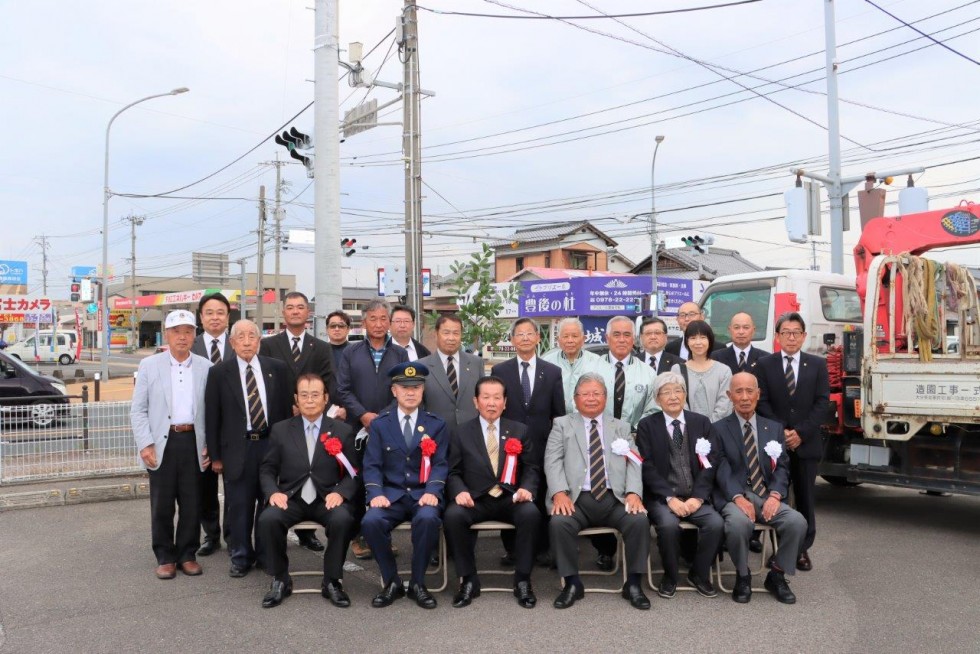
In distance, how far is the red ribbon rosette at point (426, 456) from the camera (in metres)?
5.13

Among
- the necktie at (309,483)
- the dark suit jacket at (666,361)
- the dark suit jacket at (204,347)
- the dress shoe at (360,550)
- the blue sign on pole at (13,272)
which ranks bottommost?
the dress shoe at (360,550)

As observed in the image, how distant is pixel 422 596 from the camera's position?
4773 millimetres

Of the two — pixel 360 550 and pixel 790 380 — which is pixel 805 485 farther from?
pixel 360 550

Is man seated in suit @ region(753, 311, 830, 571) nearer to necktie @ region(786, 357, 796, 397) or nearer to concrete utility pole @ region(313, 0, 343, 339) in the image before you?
necktie @ region(786, 357, 796, 397)

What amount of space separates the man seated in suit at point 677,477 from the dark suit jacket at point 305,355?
2.62 metres

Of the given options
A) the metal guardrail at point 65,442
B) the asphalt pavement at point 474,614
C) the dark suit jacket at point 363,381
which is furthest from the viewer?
the metal guardrail at point 65,442

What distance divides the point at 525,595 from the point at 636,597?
70 cm

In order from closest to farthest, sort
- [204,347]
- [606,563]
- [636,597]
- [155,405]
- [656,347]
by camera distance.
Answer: [636,597] < [155,405] < [606,563] < [204,347] < [656,347]

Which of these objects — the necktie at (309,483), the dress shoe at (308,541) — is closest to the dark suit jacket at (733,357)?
the necktie at (309,483)

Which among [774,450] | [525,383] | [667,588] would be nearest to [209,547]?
[525,383]

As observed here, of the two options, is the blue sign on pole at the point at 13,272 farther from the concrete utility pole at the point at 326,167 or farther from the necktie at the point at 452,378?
the necktie at the point at 452,378

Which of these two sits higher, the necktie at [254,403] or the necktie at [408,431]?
the necktie at [254,403]

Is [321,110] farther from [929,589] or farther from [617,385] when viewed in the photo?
[929,589]

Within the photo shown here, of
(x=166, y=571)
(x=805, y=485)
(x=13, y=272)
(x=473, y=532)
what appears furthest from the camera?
(x=13, y=272)
